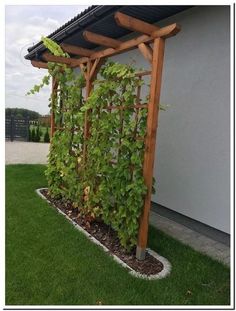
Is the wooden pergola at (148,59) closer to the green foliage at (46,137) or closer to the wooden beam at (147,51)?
the wooden beam at (147,51)

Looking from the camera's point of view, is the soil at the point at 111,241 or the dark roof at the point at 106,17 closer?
the soil at the point at 111,241

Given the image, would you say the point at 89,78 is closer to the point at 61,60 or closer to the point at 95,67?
the point at 95,67

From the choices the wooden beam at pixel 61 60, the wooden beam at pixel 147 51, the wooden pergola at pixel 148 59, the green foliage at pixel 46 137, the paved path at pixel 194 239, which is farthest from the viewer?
the green foliage at pixel 46 137

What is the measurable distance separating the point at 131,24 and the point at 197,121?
192cm

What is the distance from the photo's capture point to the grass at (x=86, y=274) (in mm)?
2936

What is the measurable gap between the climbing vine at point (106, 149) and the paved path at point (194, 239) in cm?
91

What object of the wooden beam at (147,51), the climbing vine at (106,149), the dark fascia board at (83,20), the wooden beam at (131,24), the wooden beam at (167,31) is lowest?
the climbing vine at (106,149)

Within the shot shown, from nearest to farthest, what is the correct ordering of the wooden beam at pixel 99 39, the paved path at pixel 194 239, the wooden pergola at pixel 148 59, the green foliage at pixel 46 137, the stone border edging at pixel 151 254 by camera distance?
the wooden pergola at pixel 148 59
the stone border edging at pixel 151 254
the wooden beam at pixel 99 39
the paved path at pixel 194 239
the green foliage at pixel 46 137

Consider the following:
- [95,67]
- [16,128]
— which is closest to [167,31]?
[95,67]

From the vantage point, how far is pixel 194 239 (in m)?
4.37

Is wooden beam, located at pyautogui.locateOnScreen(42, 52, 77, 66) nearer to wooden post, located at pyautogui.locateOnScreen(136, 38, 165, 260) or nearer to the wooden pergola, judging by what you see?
the wooden pergola

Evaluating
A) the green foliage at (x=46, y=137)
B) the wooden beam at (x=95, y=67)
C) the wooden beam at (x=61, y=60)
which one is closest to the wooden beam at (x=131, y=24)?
the wooden beam at (x=95, y=67)

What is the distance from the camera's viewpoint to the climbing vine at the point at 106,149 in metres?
3.65

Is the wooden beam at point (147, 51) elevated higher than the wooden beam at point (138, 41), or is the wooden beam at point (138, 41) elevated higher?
the wooden beam at point (138, 41)
